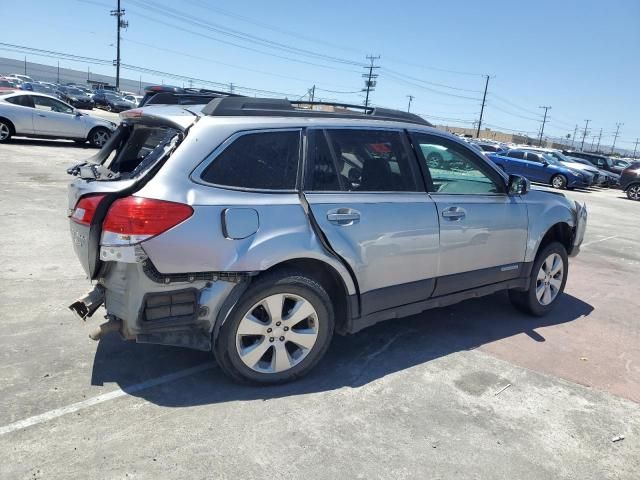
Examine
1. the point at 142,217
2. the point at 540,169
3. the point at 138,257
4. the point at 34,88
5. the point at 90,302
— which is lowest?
the point at 90,302

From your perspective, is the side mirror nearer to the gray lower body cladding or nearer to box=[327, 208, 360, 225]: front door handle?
box=[327, 208, 360, 225]: front door handle

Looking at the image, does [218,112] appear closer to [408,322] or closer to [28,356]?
[28,356]

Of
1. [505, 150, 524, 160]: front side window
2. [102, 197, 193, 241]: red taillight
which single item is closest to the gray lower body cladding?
[102, 197, 193, 241]: red taillight

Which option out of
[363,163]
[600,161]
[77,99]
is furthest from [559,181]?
[77,99]

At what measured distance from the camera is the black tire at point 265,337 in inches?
124

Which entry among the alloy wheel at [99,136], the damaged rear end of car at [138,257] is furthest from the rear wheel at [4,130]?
the damaged rear end of car at [138,257]

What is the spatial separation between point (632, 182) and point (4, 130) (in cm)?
2332

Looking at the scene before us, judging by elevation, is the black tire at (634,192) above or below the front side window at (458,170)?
below

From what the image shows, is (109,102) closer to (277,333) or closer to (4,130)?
(4,130)

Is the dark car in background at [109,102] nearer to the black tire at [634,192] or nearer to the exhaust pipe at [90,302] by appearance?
the black tire at [634,192]

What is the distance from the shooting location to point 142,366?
3.55 meters

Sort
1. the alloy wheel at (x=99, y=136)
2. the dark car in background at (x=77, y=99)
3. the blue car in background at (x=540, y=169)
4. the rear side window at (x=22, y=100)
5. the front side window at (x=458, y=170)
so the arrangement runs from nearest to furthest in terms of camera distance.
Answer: the front side window at (x=458, y=170), the rear side window at (x=22, y=100), the alloy wheel at (x=99, y=136), the blue car in background at (x=540, y=169), the dark car in background at (x=77, y=99)

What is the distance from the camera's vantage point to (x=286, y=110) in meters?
3.52

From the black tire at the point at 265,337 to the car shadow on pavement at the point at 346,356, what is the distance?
9 centimetres
